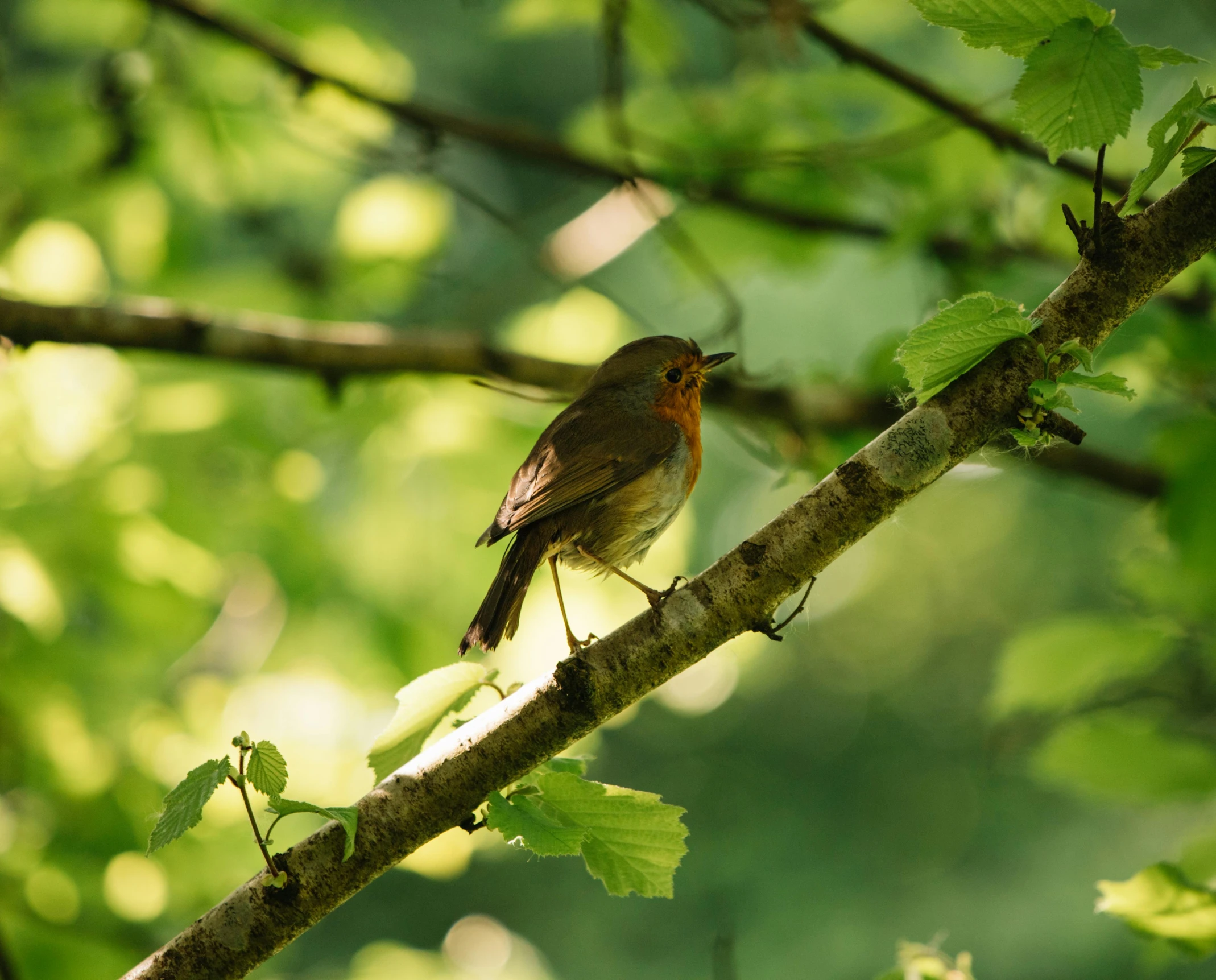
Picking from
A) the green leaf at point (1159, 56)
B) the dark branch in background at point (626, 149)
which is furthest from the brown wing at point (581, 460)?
the green leaf at point (1159, 56)

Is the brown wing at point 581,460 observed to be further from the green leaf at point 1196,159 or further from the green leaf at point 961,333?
the green leaf at point 1196,159

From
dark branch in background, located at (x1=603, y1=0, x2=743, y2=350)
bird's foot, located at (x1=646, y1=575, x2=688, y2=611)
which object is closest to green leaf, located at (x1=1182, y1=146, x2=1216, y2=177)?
bird's foot, located at (x1=646, y1=575, x2=688, y2=611)

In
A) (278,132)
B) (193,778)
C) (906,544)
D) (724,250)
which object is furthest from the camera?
(906,544)

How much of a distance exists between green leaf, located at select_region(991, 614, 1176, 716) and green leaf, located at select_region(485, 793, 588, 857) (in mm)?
1955

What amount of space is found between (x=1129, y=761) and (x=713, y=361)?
1499 millimetres

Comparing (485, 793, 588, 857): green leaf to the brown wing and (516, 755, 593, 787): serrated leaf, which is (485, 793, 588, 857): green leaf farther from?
the brown wing

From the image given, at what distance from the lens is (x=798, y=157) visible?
11.8 feet

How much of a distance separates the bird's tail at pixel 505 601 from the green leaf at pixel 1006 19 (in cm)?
118

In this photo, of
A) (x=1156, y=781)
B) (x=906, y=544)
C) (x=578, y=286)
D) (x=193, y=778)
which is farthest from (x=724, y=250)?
(x=906, y=544)

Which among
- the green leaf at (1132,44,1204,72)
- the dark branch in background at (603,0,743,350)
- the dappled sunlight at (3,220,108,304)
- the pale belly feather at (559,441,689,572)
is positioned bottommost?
the green leaf at (1132,44,1204,72)

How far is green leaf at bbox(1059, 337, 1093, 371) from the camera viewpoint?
1.38 meters

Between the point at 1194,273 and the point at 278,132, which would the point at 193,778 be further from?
the point at 278,132

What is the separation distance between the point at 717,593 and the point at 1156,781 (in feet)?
5.66

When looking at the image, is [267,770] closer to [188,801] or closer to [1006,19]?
[188,801]
